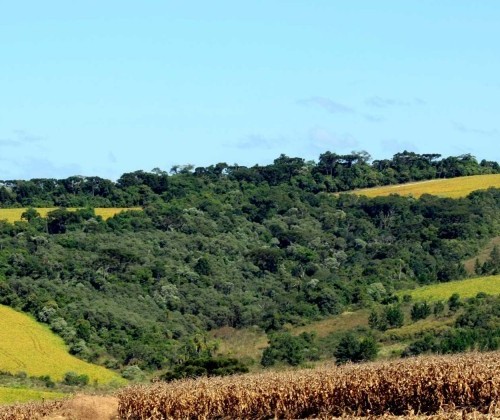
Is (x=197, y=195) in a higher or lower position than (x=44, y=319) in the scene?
higher

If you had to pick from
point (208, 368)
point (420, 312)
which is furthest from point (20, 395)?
point (420, 312)

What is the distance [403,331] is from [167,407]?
57003mm

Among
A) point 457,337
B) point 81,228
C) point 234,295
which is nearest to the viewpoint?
point 457,337

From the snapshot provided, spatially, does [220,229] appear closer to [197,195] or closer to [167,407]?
[197,195]

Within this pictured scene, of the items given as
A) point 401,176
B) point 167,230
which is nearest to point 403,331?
point 167,230

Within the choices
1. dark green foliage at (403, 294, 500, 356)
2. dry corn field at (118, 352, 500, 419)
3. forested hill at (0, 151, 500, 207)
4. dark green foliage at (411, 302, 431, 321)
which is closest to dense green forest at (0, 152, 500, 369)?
forested hill at (0, 151, 500, 207)

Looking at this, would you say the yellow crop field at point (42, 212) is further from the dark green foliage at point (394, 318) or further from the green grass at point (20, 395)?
the green grass at point (20, 395)

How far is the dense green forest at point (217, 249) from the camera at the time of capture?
10788 cm

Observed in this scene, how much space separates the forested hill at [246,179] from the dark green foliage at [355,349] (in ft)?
217

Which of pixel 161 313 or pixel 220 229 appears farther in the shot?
pixel 220 229

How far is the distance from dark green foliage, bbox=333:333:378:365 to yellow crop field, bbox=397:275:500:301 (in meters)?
14.0

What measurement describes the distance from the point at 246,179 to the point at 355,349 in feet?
285

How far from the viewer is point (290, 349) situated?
97188 mm

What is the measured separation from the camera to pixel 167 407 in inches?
1738
